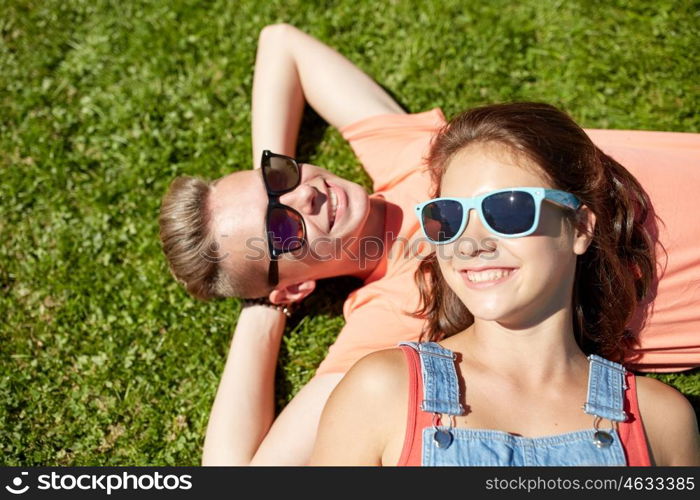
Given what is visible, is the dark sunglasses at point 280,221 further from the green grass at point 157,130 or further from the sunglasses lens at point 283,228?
the green grass at point 157,130

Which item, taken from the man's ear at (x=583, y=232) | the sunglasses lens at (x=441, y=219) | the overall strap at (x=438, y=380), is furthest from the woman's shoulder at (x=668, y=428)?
the sunglasses lens at (x=441, y=219)

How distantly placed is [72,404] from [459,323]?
265 centimetres

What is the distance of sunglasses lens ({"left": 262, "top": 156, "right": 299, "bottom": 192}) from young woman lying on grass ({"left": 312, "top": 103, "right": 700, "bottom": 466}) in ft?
2.88

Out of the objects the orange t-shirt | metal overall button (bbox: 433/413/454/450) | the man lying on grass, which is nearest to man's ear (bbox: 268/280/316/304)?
the man lying on grass

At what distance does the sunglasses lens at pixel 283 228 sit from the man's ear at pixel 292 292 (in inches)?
16.5

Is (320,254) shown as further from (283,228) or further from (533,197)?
(533,197)

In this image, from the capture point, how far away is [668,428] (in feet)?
9.96

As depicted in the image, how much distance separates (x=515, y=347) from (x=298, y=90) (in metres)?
2.44

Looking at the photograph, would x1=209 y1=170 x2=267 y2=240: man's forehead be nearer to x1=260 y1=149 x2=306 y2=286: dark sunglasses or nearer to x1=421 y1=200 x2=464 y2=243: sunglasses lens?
x1=260 y1=149 x2=306 y2=286: dark sunglasses

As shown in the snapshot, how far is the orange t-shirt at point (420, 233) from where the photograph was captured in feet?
11.3

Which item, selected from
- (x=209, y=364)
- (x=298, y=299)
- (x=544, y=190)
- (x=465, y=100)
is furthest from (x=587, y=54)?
(x=209, y=364)

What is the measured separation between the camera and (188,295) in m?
4.53
